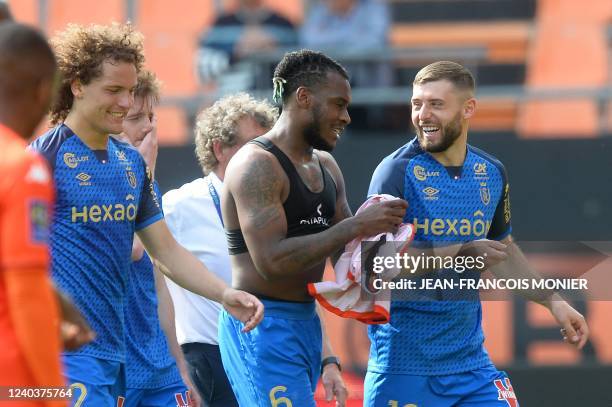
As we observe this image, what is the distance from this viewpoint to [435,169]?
16.9ft

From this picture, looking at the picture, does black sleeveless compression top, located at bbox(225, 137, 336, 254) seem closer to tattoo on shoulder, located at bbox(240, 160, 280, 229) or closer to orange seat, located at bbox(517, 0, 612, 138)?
tattoo on shoulder, located at bbox(240, 160, 280, 229)

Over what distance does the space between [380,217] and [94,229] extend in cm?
117

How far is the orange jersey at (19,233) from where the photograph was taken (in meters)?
2.80

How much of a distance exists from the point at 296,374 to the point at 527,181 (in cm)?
535

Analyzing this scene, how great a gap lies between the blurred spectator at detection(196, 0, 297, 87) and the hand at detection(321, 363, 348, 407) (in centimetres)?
529

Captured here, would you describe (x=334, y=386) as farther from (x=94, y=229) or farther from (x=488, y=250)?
(x=94, y=229)

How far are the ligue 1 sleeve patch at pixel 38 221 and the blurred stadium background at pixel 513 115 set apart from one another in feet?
15.9

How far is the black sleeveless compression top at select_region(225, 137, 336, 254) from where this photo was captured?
4.77m

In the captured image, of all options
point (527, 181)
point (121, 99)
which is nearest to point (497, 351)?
point (527, 181)

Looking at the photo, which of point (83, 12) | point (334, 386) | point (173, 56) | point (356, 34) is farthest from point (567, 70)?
point (334, 386)

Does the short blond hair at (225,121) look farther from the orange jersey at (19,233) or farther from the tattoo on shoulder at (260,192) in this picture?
the orange jersey at (19,233)

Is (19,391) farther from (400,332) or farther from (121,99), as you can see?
(400,332)

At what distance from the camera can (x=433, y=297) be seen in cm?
505

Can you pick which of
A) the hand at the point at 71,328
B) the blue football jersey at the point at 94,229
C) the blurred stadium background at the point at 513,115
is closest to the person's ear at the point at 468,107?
the blue football jersey at the point at 94,229
